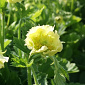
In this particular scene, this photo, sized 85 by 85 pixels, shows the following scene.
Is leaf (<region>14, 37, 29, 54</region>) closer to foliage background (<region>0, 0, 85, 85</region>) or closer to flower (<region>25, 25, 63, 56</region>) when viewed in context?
foliage background (<region>0, 0, 85, 85</region>)

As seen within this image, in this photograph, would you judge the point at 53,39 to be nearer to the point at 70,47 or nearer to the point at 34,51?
the point at 34,51

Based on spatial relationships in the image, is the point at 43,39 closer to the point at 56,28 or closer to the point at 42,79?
the point at 42,79

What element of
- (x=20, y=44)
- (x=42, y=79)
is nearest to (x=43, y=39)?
(x=20, y=44)

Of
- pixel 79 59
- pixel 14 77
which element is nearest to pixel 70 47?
pixel 79 59

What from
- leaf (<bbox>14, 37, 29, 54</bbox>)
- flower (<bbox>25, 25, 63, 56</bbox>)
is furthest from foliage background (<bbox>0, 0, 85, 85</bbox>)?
flower (<bbox>25, 25, 63, 56</bbox>)

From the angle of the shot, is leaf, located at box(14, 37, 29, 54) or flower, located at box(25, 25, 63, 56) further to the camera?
leaf, located at box(14, 37, 29, 54)

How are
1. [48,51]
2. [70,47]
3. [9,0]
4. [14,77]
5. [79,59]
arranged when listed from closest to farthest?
1. [48,51]
2. [9,0]
3. [14,77]
4. [70,47]
5. [79,59]
